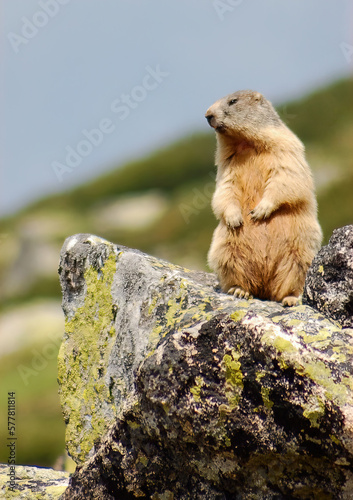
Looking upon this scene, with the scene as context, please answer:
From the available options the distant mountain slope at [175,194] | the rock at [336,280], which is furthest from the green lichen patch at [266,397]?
the distant mountain slope at [175,194]

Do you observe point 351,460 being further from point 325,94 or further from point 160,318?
point 325,94

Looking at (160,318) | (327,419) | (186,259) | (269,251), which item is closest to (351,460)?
(327,419)

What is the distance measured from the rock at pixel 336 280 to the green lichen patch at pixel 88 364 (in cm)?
251

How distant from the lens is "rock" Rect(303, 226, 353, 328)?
5.42 metres

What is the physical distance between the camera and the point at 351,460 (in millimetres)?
4754

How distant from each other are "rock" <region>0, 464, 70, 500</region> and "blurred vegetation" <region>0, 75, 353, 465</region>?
76.9ft

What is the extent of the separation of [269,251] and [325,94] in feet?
141

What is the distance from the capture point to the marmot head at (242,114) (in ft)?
30.5

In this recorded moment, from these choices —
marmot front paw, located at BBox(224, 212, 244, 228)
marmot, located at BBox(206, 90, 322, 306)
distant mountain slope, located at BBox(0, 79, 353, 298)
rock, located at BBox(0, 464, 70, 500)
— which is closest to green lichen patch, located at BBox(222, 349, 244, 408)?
marmot, located at BBox(206, 90, 322, 306)

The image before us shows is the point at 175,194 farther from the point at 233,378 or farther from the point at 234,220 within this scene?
the point at 233,378

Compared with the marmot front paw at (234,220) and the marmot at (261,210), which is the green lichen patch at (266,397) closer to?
the marmot at (261,210)

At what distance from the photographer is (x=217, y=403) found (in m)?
5.32

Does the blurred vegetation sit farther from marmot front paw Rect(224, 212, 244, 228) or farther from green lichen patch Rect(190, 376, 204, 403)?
green lichen patch Rect(190, 376, 204, 403)

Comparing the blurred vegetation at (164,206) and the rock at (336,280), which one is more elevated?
the rock at (336,280)
